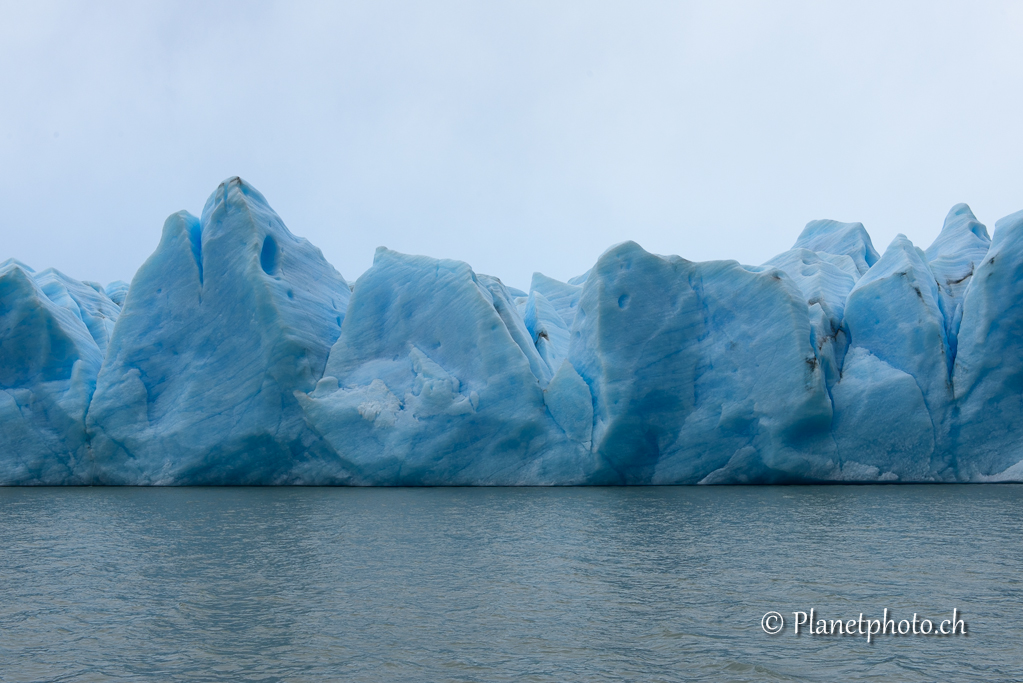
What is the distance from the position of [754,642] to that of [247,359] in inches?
416

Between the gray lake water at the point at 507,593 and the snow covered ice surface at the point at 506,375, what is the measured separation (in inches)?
127

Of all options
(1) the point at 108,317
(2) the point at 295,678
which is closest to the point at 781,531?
(2) the point at 295,678

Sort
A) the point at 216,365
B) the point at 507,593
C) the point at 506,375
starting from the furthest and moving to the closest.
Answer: the point at 216,365 < the point at 506,375 < the point at 507,593

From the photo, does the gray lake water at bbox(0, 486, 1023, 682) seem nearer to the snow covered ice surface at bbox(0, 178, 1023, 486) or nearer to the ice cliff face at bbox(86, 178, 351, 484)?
the snow covered ice surface at bbox(0, 178, 1023, 486)

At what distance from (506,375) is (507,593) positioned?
287 inches

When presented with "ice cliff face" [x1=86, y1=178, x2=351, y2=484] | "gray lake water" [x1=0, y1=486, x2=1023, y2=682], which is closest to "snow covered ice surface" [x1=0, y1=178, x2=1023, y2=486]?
"ice cliff face" [x1=86, y1=178, x2=351, y2=484]

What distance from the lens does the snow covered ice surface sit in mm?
11148

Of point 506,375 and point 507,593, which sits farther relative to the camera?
point 506,375

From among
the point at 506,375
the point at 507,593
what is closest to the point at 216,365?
the point at 506,375

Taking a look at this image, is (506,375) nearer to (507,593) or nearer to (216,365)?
(216,365)

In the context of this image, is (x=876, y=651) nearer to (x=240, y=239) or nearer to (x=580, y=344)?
(x=580, y=344)

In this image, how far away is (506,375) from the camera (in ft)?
38.3

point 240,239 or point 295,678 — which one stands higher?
point 240,239

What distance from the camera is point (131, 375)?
41.2 ft
